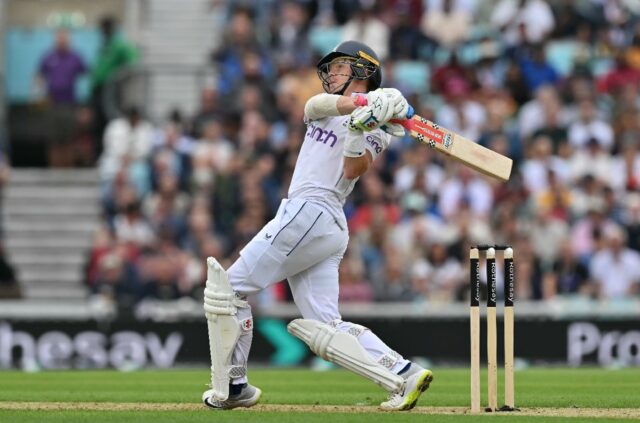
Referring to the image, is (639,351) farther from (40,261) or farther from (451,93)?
(40,261)

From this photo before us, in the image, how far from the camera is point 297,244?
9.12 m

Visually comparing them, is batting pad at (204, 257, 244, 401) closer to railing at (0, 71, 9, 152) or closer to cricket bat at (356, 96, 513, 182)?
cricket bat at (356, 96, 513, 182)

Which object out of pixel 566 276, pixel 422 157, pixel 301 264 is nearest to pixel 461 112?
pixel 422 157

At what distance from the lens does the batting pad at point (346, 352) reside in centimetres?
904

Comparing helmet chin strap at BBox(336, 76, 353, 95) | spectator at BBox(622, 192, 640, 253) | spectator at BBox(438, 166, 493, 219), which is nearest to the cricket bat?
helmet chin strap at BBox(336, 76, 353, 95)

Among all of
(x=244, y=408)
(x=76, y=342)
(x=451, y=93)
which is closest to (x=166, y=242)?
(x=76, y=342)

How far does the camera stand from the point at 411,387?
908cm

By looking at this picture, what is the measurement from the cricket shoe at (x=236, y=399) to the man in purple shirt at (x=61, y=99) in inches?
475

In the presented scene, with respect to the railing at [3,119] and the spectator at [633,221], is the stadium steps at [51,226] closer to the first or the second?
the railing at [3,119]

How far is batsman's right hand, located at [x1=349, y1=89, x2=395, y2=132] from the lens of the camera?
8.67 metres

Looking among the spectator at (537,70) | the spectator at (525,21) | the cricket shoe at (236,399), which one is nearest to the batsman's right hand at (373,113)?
the cricket shoe at (236,399)

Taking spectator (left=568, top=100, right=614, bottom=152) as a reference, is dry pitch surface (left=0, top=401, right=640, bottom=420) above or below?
below

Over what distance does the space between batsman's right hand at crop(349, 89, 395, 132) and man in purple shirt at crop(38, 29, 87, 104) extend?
12.8 meters

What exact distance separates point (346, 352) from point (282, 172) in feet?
30.1
